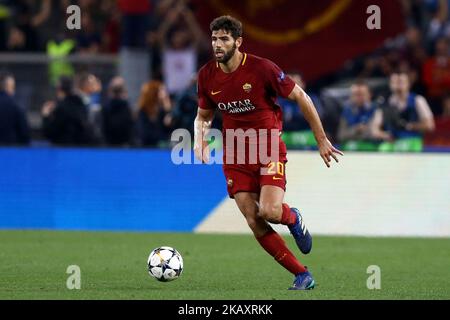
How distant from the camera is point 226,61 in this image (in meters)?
10.7

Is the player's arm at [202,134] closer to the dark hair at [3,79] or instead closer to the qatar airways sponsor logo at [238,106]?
the qatar airways sponsor logo at [238,106]

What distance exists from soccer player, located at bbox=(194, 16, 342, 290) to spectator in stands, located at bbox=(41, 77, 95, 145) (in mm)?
6688

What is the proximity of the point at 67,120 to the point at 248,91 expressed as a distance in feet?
23.4

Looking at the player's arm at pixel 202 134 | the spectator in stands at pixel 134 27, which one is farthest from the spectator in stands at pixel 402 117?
the player's arm at pixel 202 134

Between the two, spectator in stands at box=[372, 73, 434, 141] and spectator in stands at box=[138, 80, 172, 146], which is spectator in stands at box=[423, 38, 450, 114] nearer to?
spectator in stands at box=[372, 73, 434, 141]

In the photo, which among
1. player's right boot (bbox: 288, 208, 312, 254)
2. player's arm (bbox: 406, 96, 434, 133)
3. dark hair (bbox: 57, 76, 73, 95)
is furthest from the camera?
dark hair (bbox: 57, 76, 73, 95)

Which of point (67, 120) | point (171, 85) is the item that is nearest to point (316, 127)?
point (67, 120)

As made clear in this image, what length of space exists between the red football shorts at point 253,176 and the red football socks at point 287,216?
175 millimetres

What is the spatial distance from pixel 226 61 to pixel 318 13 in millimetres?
9635

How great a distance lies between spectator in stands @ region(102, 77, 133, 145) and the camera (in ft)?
57.6

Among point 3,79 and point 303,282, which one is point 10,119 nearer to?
point 3,79

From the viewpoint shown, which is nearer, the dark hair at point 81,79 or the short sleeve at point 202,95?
the short sleeve at point 202,95

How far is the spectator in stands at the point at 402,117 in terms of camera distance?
1686cm

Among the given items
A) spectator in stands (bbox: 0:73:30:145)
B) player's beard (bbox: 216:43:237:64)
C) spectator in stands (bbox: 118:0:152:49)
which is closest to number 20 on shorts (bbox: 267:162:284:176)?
player's beard (bbox: 216:43:237:64)
